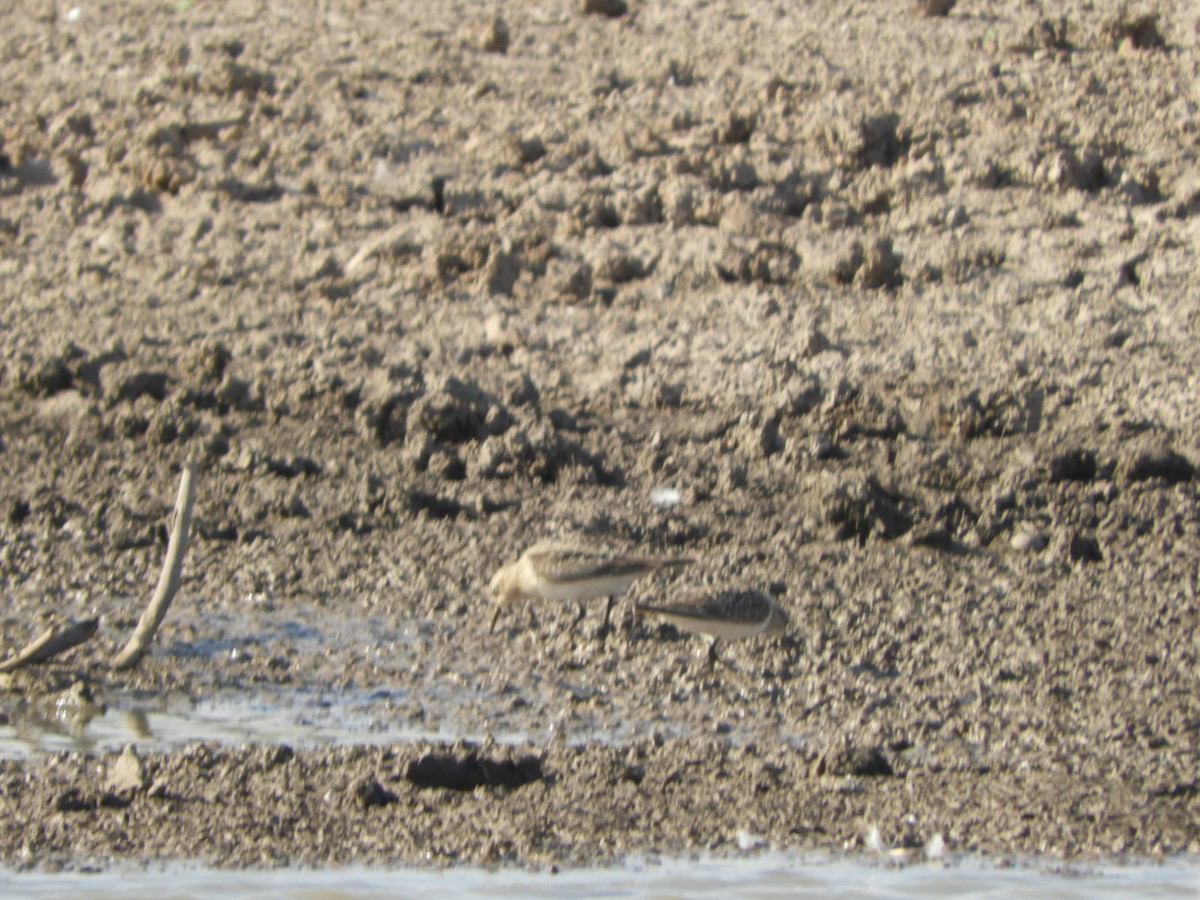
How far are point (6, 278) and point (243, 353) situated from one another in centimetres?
176

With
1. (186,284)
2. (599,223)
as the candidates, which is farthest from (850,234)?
(186,284)

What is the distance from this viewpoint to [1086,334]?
8.59m

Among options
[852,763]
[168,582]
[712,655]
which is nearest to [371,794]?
[852,763]

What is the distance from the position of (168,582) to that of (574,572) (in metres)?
1.30

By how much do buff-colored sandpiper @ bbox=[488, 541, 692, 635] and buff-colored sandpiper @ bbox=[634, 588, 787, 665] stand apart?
325 mm

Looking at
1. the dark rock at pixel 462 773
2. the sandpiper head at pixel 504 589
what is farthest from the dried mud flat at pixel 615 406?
the sandpiper head at pixel 504 589

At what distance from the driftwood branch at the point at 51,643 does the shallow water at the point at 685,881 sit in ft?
5.73

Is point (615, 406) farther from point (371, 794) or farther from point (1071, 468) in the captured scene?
point (371, 794)

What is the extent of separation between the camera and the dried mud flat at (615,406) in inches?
206

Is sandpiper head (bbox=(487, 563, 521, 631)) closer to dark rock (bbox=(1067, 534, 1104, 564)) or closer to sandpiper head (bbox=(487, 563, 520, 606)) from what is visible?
sandpiper head (bbox=(487, 563, 520, 606))

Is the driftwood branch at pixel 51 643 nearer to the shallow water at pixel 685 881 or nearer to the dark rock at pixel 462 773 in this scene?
the dark rock at pixel 462 773

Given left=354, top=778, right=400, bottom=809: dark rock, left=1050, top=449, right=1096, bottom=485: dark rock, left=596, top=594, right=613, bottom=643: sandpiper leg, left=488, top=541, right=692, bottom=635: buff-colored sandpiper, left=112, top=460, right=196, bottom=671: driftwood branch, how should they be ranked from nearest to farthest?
left=354, top=778, right=400, bottom=809: dark rock → left=112, top=460, right=196, bottom=671: driftwood branch → left=488, top=541, right=692, bottom=635: buff-colored sandpiper → left=596, top=594, right=613, bottom=643: sandpiper leg → left=1050, top=449, right=1096, bottom=485: dark rock

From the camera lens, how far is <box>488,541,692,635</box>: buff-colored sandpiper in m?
6.52

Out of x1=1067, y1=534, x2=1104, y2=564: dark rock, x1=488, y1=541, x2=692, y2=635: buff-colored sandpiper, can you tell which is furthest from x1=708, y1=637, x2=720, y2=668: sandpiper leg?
x1=1067, y1=534, x2=1104, y2=564: dark rock
